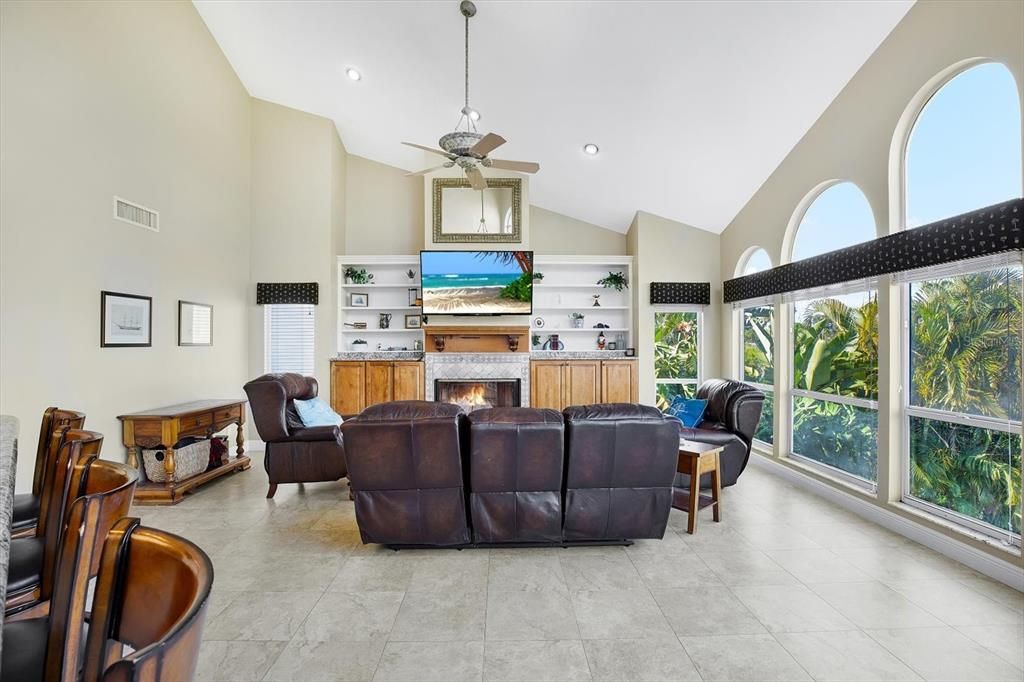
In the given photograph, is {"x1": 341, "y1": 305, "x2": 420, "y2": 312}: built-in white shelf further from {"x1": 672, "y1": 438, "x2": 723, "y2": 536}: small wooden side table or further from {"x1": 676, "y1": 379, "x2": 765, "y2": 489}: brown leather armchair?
{"x1": 672, "y1": 438, "x2": 723, "y2": 536}: small wooden side table

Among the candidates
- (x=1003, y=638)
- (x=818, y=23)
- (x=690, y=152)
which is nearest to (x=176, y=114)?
(x=690, y=152)

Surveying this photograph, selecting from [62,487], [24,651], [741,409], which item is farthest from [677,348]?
[24,651]

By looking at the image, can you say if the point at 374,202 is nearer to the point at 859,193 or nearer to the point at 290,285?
the point at 290,285

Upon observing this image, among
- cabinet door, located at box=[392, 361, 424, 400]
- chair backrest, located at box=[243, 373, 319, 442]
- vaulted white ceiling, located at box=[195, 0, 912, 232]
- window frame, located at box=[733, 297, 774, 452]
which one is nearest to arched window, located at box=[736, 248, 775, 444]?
window frame, located at box=[733, 297, 774, 452]

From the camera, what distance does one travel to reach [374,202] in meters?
7.16

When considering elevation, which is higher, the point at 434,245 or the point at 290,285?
the point at 434,245

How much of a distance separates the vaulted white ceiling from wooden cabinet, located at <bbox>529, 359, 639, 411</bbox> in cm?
219

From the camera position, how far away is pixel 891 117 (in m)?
3.65

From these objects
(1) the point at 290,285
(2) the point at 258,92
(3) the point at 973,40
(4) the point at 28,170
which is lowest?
(1) the point at 290,285

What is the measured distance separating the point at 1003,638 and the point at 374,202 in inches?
291

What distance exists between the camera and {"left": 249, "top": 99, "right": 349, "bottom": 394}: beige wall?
6.32m

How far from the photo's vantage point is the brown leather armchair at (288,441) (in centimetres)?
420

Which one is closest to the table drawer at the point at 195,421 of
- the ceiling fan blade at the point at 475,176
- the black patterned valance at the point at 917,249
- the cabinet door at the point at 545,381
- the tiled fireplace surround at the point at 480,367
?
the tiled fireplace surround at the point at 480,367

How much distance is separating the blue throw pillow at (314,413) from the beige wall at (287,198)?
7.76 ft
